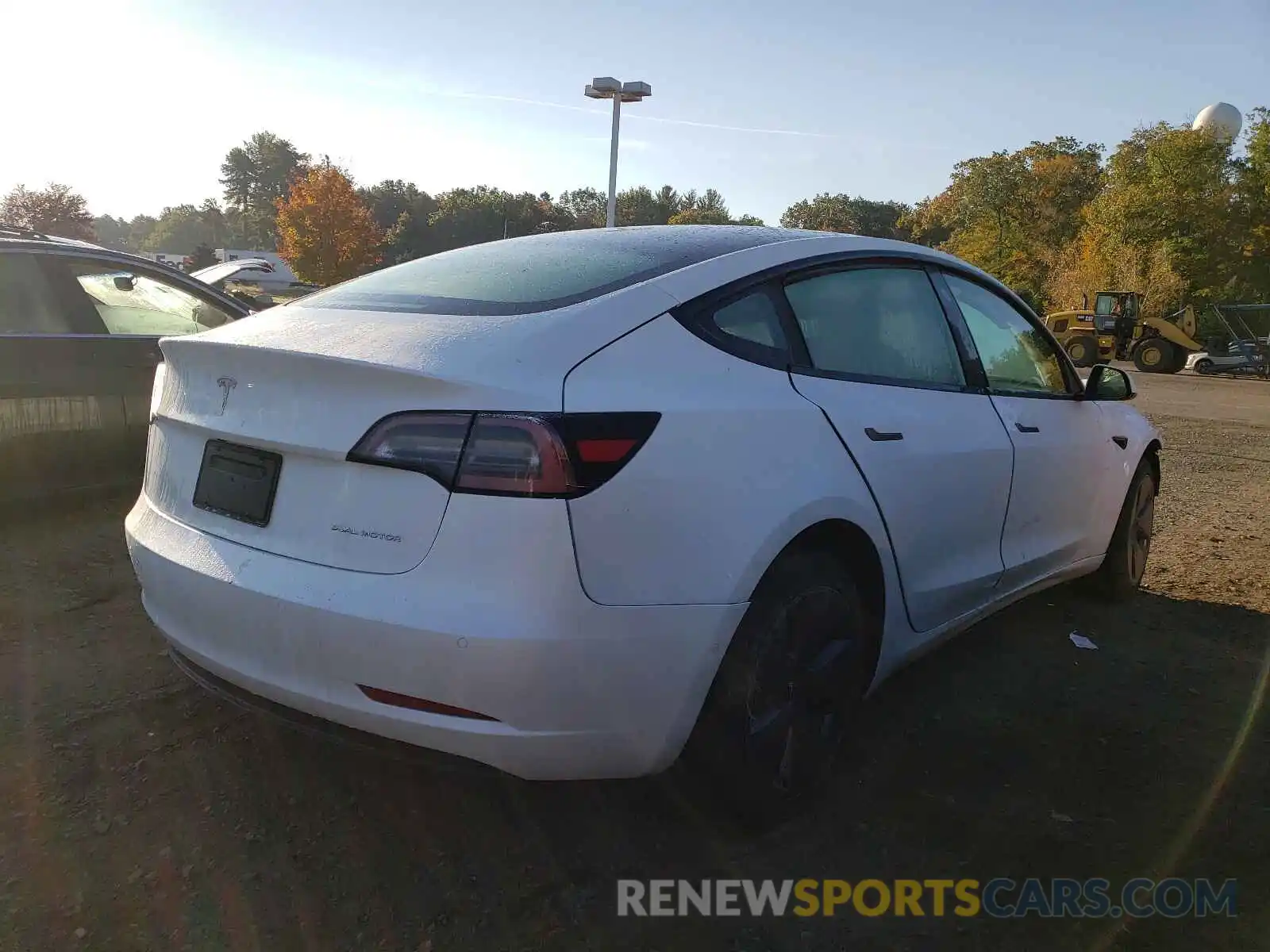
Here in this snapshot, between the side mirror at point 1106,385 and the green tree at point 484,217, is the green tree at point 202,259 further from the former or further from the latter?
the side mirror at point 1106,385

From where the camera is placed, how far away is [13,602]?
13.0ft

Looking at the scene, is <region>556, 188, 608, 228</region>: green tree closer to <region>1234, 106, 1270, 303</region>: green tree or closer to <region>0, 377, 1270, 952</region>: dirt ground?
<region>1234, 106, 1270, 303</region>: green tree

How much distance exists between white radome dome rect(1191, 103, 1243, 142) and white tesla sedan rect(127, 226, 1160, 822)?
4051 centimetres

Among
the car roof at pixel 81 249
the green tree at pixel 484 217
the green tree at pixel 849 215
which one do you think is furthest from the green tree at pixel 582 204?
the car roof at pixel 81 249

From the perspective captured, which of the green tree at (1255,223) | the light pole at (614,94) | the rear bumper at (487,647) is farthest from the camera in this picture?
the green tree at (1255,223)

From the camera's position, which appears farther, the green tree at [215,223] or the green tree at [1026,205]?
the green tree at [215,223]

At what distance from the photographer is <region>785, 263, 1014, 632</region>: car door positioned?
8.82ft

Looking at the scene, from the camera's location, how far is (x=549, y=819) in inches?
103

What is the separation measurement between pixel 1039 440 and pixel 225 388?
2789mm

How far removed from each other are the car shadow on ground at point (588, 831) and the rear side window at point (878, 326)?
118cm

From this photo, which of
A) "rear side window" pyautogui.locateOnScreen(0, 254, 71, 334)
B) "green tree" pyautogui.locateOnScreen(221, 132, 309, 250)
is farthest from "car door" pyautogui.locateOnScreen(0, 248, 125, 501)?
"green tree" pyautogui.locateOnScreen(221, 132, 309, 250)

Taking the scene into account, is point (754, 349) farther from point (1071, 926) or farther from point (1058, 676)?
point (1058, 676)

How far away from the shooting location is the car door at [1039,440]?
3.51 metres

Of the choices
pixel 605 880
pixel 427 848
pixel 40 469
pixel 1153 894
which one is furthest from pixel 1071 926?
pixel 40 469
